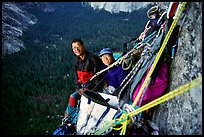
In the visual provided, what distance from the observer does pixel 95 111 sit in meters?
2.49

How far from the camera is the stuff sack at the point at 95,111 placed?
2436mm

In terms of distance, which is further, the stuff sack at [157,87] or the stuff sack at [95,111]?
the stuff sack at [95,111]

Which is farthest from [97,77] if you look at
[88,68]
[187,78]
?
[187,78]

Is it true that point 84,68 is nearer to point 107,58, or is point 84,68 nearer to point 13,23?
A: point 107,58

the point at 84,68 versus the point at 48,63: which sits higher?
the point at 84,68

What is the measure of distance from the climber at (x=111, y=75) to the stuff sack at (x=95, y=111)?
0.38m

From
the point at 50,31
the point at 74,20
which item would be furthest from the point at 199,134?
the point at 74,20

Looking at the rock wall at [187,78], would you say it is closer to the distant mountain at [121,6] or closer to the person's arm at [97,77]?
the person's arm at [97,77]

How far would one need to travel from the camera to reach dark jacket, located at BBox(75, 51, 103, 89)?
10.7ft

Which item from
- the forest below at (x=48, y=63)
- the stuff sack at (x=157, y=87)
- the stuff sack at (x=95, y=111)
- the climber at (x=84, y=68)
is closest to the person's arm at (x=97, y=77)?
the climber at (x=84, y=68)

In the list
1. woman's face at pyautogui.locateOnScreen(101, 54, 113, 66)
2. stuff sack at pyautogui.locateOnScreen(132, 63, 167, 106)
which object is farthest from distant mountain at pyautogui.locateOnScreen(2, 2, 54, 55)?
stuff sack at pyautogui.locateOnScreen(132, 63, 167, 106)

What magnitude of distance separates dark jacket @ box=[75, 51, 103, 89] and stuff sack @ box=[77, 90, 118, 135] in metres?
0.63

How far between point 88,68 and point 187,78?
1.67 meters

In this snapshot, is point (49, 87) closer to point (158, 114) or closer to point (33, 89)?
point (33, 89)
